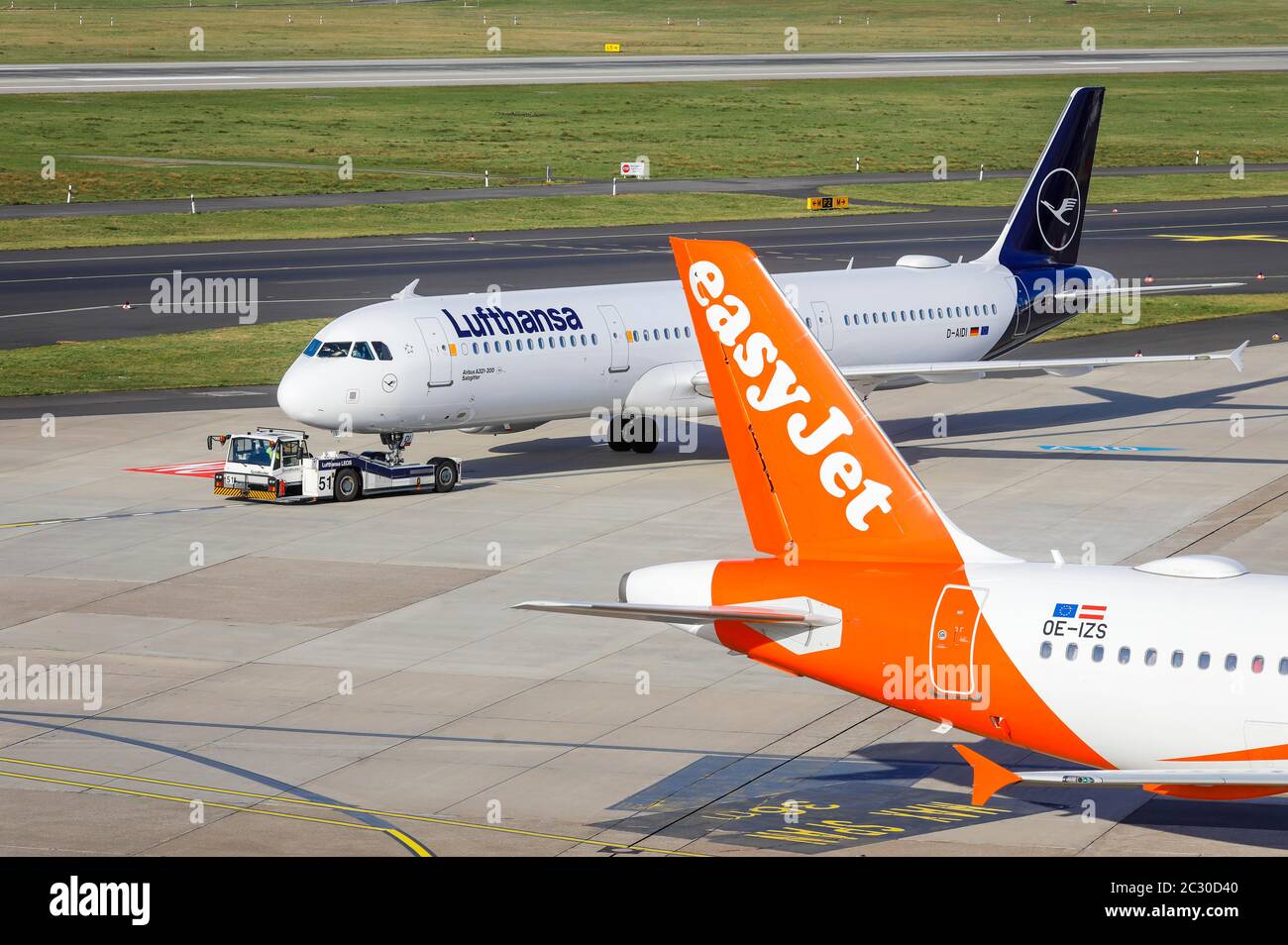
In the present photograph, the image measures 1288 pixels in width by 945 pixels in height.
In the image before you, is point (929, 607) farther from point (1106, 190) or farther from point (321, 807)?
point (1106, 190)

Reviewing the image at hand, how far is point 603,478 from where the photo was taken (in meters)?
49.7

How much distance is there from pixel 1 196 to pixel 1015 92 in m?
88.8

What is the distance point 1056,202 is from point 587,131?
3367 inches

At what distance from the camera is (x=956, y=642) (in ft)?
76.1

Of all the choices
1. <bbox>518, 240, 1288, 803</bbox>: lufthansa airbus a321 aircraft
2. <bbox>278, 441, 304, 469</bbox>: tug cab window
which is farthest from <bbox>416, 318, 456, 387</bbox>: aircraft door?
<bbox>518, 240, 1288, 803</bbox>: lufthansa airbus a321 aircraft

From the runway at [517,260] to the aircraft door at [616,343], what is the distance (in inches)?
1119

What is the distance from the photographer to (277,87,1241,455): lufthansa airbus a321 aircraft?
47.0 m

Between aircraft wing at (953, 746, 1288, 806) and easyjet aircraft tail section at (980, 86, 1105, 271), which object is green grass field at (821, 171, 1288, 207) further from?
aircraft wing at (953, 746, 1288, 806)

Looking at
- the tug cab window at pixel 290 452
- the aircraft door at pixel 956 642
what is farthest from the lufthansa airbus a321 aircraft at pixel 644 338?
the aircraft door at pixel 956 642

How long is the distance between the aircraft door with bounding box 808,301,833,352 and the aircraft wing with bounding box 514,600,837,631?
2796cm

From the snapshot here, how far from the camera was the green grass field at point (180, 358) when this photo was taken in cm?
6288

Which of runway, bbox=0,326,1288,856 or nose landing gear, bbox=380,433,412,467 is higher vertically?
nose landing gear, bbox=380,433,412,467
